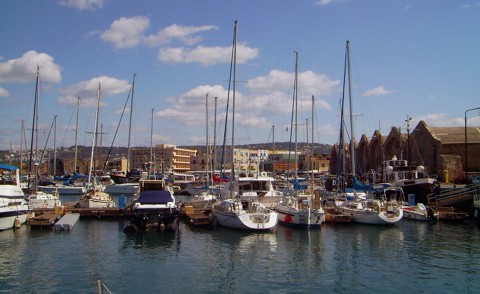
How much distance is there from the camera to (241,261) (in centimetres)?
2328

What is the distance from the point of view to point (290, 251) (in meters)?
26.0

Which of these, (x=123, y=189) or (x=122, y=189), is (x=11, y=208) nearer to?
(x=123, y=189)

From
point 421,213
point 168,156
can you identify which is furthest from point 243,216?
point 168,156

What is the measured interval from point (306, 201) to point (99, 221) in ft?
57.2

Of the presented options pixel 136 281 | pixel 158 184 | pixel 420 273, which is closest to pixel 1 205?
pixel 158 184

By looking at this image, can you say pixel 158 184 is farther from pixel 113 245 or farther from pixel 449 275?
pixel 449 275

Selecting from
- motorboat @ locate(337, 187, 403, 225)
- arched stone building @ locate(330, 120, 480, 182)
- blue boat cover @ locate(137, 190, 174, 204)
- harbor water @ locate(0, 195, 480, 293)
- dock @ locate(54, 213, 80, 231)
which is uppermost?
arched stone building @ locate(330, 120, 480, 182)

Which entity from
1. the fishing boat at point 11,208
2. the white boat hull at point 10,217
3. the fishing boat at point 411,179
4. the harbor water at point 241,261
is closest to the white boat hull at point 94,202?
the harbor water at point 241,261

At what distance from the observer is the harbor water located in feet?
61.7

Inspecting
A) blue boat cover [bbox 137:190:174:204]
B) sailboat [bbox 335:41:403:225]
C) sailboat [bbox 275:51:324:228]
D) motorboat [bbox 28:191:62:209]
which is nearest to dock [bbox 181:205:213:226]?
blue boat cover [bbox 137:190:174:204]

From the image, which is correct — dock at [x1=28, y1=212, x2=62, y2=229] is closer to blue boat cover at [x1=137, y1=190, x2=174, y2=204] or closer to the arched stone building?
blue boat cover at [x1=137, y1=190, x2=174, y2=204]

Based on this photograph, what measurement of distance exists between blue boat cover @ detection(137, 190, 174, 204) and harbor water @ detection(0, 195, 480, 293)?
2.38 meters

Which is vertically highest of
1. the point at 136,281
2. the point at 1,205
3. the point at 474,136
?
the point at 474,136

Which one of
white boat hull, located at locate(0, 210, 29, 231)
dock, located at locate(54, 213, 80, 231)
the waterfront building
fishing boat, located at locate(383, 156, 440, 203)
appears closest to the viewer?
white boat hull, located at locate(0, 210, 29, 231)
